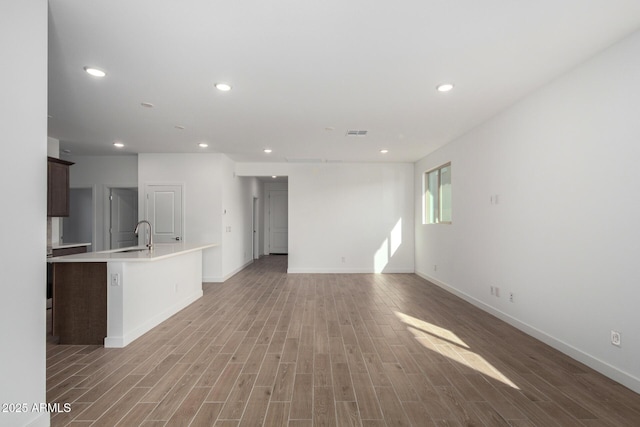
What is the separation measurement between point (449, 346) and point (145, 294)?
339 centimetres

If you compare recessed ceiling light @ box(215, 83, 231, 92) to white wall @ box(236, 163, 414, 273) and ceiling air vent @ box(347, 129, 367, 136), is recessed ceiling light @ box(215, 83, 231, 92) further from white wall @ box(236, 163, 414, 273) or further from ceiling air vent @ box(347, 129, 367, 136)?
white wall @ box(236, 163, 414, 273)

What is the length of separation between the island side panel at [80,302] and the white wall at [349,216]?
4.69 metres

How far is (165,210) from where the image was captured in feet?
21.8

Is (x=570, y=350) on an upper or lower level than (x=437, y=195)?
lower

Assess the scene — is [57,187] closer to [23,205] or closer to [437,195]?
[23,205]

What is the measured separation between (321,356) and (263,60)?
270cm

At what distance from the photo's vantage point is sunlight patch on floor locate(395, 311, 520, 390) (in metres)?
2.65

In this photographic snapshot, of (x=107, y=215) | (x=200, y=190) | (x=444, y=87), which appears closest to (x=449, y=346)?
(x=444, y=87)

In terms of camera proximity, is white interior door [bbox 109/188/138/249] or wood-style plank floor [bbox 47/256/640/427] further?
white interior door [bbox 109/188/138/249]

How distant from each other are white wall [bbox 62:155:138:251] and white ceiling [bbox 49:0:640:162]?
231 cm

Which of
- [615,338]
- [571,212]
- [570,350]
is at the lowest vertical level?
[570,350]

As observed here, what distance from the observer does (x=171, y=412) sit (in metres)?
2.10

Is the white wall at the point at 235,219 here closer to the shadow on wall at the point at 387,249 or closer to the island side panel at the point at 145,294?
the island side panel at the point at 145,294

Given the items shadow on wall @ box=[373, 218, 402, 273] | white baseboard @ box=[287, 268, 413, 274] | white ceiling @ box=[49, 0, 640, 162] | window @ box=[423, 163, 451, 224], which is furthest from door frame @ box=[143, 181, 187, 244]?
window @ box=[423, 163, 451, 224]
